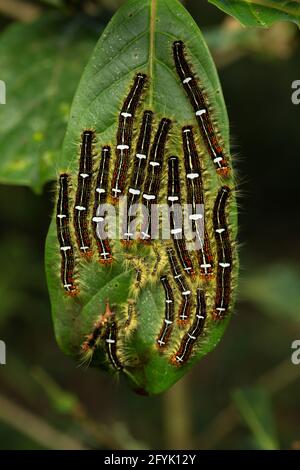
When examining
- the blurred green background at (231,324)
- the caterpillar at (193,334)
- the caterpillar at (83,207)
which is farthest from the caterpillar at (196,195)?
the caterpillar at (83,207)

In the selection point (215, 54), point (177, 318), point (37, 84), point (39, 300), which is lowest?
point (39, 300)

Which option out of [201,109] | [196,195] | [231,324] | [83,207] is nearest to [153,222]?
[196,195]

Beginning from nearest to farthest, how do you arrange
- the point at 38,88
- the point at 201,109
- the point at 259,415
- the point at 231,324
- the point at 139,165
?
the point at 201,109 < the point at 139,165 < the point at 38,88 < the point at 259,415 < the point at 231,324

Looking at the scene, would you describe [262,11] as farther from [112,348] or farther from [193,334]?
[112,348]

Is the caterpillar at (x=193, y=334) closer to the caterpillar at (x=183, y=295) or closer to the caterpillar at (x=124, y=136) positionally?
the caterpillar at (x=183, y=295)

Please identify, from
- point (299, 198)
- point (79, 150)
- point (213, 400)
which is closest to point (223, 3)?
point (79, 150)

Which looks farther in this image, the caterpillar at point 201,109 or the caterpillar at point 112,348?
the caterpillar at point 112,348

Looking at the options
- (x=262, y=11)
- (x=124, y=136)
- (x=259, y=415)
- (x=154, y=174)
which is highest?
(x=262, y=11)

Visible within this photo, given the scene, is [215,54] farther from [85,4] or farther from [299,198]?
[299,198]
